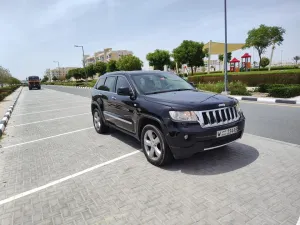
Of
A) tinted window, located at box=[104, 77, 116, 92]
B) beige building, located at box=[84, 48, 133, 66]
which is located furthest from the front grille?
beige building, located at box=[84, 48, 133, 66]

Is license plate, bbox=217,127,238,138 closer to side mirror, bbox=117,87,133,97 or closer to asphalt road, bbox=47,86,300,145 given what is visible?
side mirror, bbox=117,87,133,97

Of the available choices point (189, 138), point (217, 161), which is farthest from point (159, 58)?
point (189, 138)

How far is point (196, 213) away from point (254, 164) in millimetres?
1841

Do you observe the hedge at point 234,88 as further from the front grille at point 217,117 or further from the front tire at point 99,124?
the front grille at point 217,117

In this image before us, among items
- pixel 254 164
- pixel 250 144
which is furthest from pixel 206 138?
pixel 250 144

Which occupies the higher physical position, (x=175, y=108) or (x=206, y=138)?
(x=175, y=108)

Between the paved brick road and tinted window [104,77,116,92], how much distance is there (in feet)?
4.91

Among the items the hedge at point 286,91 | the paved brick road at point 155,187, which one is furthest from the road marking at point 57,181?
the hedge at point 286,91

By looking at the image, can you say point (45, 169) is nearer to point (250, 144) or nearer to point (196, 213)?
point (196, 213)

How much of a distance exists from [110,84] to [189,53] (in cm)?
4546

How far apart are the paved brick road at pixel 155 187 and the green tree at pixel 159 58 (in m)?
59.7

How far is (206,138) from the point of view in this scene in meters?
3.55

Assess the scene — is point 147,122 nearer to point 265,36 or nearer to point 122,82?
point 122,82


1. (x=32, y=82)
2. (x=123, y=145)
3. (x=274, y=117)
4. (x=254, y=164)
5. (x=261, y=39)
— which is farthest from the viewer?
(x=32, y=82)
